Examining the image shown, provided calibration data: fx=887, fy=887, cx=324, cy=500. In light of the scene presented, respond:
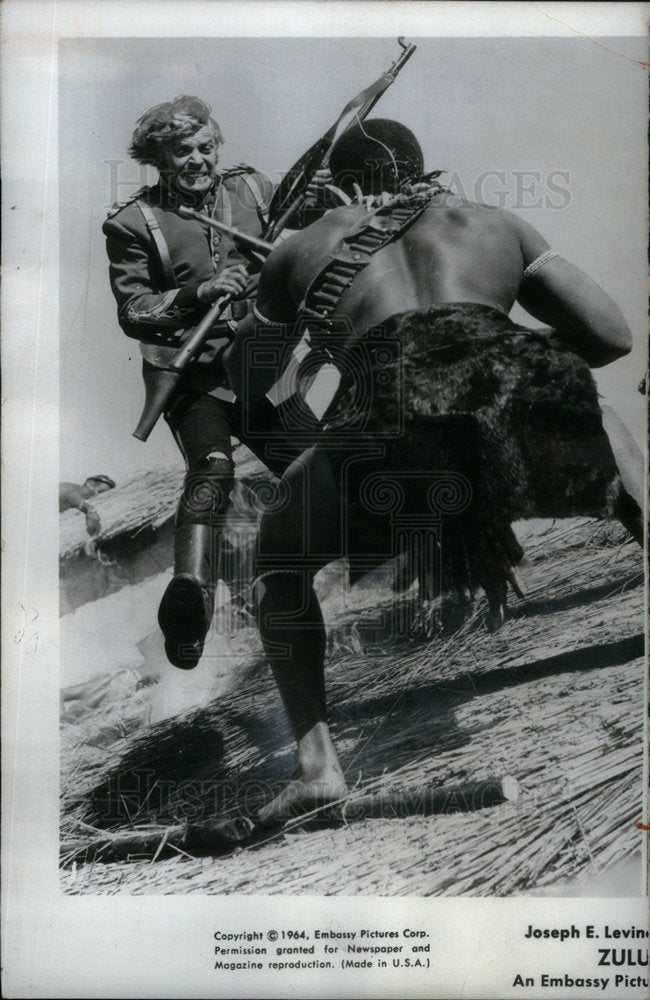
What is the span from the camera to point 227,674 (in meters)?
2.87

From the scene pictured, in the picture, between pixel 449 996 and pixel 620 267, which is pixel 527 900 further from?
pixel 620 267

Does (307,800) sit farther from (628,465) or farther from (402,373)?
(628,465)

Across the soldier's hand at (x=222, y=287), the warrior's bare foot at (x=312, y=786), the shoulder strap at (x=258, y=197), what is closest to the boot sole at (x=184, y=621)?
the warrior's bare foot at (x=312, y=786)

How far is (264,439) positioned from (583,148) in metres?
1.42

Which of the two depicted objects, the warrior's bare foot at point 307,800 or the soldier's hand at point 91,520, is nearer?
the warrior's bare foot at point 307,800

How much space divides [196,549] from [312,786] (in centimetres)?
84

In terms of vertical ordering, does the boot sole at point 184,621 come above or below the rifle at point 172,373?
below

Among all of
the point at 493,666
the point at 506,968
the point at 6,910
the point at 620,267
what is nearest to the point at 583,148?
the point at 620,267

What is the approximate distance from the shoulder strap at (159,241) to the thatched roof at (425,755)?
3.94 feet

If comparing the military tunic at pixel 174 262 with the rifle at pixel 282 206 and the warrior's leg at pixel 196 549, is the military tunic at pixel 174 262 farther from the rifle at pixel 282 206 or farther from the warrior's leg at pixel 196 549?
the warrior's leg at pixel 196 549

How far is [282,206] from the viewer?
115 inches

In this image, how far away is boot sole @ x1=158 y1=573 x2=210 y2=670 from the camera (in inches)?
113

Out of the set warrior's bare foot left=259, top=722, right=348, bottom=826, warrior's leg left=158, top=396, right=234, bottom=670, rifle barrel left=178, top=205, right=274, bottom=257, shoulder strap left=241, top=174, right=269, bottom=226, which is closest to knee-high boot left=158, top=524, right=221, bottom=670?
warrior's leg left=158, top=396, right=234, bottom=670

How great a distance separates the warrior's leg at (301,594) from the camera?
9.30 ft
